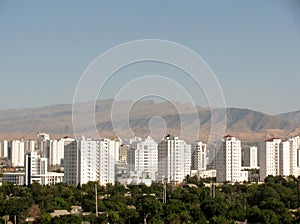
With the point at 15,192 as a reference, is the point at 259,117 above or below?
above

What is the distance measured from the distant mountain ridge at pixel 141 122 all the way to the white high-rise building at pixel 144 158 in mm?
10878

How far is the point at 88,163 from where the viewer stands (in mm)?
14469

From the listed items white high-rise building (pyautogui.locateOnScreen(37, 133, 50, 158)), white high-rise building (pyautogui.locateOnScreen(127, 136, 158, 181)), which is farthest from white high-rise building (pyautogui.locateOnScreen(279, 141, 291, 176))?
white high-rise building (pyautogui.locateOnScreen(37, 133, 50, 158))

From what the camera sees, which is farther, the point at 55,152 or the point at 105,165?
the point at 55,152

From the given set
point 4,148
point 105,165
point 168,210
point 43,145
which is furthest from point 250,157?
point 168,210

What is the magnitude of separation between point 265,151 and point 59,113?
65.0 feet

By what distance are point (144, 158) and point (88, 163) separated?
2.23m

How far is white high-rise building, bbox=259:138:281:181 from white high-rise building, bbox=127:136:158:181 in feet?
→ 8.31

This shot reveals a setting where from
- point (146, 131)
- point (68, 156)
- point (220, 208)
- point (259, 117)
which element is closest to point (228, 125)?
point (259, 117)

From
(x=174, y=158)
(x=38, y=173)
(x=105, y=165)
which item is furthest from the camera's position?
(x=174, y=158)

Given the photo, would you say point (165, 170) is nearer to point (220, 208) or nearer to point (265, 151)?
point (265, 151)

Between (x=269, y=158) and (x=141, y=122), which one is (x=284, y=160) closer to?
(x=269, y=158)

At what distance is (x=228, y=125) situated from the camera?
3425 cm

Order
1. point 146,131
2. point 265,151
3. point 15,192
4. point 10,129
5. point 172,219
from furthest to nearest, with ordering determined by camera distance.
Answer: point 10,129 < point 146,131 < point 265,151 < point 15,192 < point 172,219
